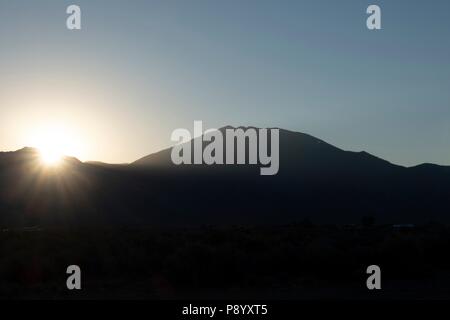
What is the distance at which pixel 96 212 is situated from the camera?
97.2m

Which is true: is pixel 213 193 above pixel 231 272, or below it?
above

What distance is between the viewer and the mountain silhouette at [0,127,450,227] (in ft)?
327

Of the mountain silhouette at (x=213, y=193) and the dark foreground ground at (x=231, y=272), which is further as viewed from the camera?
the mountain silhouette at (x=213, y=193)

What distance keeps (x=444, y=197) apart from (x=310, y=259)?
380ft

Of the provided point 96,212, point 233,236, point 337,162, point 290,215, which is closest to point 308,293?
point 233,236

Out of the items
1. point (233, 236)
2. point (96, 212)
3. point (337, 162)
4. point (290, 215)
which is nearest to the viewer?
point (233, 236)

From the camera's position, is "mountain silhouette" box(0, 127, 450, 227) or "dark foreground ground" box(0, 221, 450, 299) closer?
"dark foreground ground" box(0, 221, 450, 299)

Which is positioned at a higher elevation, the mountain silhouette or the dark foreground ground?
the mountain silhouette

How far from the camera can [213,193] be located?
123562 mm

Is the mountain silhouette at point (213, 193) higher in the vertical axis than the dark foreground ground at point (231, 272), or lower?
higher

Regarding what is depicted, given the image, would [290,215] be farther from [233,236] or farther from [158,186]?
[233,236]

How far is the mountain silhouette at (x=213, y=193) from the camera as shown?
99.6m

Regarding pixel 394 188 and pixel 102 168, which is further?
pixel 394 188

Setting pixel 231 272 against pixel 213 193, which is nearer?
pixel 231 272
